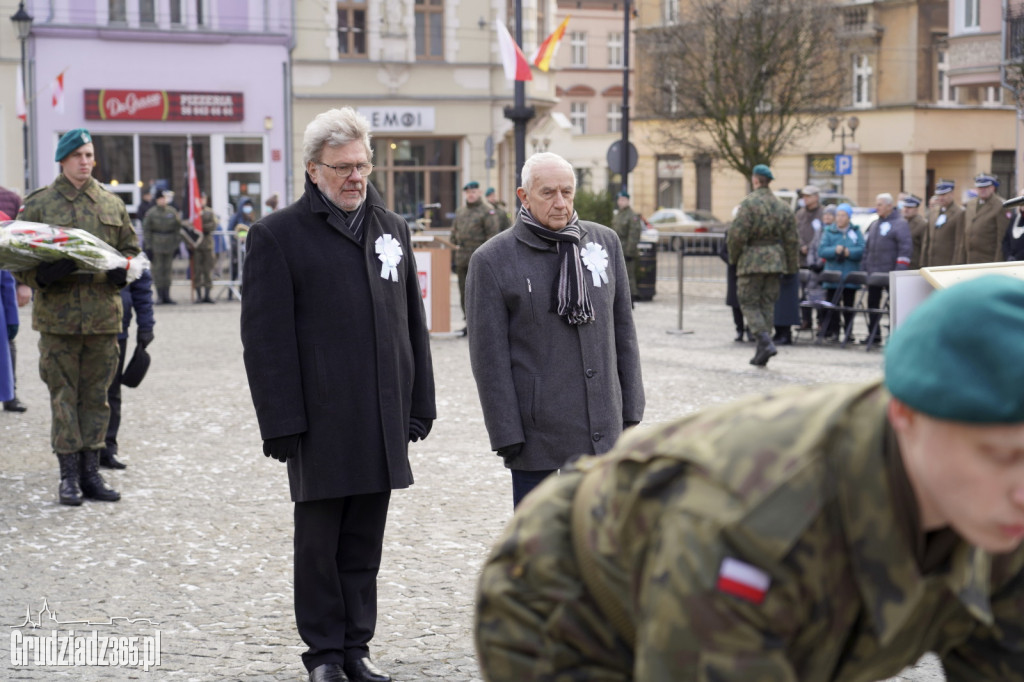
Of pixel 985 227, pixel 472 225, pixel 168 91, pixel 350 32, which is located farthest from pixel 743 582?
pixel 350 32

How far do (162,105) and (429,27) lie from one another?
815 cm

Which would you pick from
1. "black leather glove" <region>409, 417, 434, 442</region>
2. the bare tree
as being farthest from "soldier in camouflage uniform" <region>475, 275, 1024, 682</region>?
the bare tree

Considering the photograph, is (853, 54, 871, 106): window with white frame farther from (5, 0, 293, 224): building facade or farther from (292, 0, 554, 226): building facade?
(5, 0, 293, 224): building facade

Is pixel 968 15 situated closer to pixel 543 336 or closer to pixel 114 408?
pixel 114 408

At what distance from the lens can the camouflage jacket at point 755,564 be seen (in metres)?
1.78

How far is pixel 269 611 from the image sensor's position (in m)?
5.85

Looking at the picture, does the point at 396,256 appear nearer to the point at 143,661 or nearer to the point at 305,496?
the point at 305,496

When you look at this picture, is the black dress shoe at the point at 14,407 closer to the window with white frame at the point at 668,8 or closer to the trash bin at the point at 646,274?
the trash bin at the point at 646,274

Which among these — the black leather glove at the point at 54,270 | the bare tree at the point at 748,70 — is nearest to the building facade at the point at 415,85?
the bare tree at the point at 748,70

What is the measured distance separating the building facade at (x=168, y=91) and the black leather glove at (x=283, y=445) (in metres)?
30.6

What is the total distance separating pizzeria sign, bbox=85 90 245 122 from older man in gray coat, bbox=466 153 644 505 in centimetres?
3171

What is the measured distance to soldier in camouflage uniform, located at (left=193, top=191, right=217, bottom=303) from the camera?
80.9 feet


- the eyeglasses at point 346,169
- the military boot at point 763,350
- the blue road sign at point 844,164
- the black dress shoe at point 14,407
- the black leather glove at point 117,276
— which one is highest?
the blue road sign at point 844,164

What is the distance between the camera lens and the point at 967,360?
167 cm
